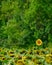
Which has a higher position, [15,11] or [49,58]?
[49,58]

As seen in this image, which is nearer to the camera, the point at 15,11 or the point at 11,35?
the point at 11,35

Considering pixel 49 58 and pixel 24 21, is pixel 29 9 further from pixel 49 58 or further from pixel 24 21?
pixel 49 58

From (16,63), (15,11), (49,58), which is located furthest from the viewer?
(15,11)

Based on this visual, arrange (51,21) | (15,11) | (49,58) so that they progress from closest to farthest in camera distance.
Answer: (49,58)
(51,21)
(15,11)

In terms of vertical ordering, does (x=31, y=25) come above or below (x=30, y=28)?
above

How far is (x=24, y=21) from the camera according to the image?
1125cm

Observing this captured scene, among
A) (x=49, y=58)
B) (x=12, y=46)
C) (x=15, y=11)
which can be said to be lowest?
(x=12, y=46)

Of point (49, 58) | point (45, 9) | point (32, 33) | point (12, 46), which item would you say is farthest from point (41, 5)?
point (49, 58)

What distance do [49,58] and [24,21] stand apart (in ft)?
19.7

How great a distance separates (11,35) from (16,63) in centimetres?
654

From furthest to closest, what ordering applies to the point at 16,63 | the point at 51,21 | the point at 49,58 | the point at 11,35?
the point at 11,35 → the point at 51,21 → the point at 49,58 → the point at 16,63

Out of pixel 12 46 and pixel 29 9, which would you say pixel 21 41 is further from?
pixel 29 9

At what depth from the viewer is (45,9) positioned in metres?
10.8

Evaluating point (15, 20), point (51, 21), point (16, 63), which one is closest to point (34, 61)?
point (16, 63)
